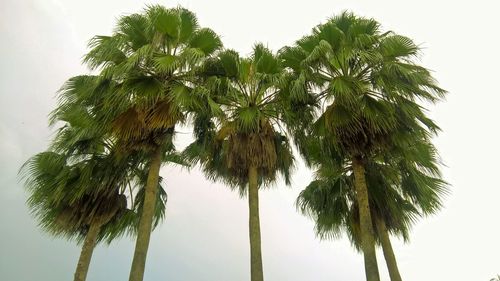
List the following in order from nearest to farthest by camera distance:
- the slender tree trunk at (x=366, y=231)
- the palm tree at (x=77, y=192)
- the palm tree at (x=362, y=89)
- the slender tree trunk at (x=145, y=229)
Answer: the slender tree trunk at (x=145, y=229) < the slender tree trunk at (x=366, y=231) < the palm tree at (x=362, y=89) < the palm tree at (x=77, y=192)

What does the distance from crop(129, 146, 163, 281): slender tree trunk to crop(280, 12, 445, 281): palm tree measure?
4069 millimetres

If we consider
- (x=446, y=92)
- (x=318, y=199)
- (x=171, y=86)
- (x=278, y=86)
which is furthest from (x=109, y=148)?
(x=446, y=92)

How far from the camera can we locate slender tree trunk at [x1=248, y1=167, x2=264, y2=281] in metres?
9.45

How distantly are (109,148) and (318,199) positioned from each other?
6.81m

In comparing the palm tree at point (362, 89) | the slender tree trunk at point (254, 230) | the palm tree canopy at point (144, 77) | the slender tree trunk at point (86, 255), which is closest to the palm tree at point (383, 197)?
the palm tree at point (362, 89)

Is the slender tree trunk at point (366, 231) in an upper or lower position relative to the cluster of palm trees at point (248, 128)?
lower

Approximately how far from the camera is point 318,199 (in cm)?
1207

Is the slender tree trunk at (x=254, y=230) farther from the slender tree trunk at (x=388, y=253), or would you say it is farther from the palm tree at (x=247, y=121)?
the slender tree trunk at (x=388, y=253)

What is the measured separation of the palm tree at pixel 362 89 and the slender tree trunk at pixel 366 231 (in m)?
0.02

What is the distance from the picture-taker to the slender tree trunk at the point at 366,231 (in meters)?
8.57

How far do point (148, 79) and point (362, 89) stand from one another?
5.44m

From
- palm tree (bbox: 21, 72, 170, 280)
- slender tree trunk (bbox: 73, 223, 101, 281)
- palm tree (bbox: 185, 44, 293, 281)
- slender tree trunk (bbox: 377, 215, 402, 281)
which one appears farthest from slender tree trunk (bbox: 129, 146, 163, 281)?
slender tree trunk (bbox: 377, 215, 402, 281)

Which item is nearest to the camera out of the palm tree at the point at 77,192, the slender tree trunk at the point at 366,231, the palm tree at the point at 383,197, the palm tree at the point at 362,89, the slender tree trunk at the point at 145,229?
the slender tree trunk at the point at 145,229

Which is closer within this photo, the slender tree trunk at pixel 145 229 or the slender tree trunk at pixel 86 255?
the slender tree trunk at pixel 145 229
